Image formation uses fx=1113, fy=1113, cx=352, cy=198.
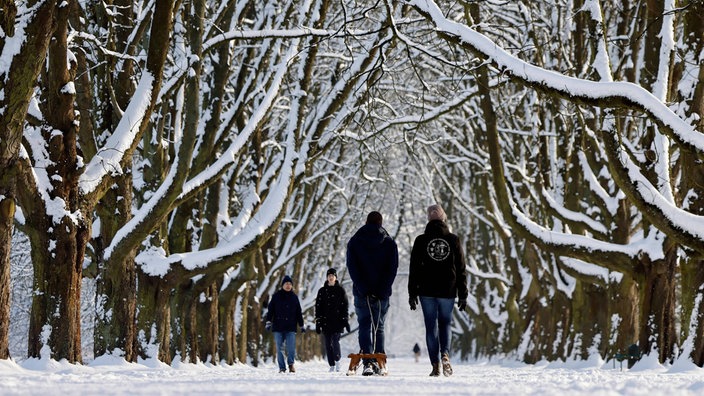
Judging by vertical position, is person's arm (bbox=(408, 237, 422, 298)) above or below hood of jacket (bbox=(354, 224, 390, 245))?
below

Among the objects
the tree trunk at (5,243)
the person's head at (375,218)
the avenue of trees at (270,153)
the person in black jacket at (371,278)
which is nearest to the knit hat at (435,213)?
the person in black jacket at (371,278)

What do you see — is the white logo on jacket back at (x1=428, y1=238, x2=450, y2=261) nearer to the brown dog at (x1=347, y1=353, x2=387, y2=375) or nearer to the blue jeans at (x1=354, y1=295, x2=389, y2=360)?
the blue jeans at (x1=354, y1=295, x2=389, y2=360)

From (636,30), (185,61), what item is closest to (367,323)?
(185,61)

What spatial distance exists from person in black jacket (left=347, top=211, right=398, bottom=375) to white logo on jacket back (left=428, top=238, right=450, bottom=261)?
28.2 inches

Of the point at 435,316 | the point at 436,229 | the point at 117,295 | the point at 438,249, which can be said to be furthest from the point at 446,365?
the point at 117,295

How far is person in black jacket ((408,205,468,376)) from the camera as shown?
1102cm

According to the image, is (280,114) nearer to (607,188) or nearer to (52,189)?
(607,188)

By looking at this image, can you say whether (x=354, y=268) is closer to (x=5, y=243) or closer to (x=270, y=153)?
(x=5, y=243)

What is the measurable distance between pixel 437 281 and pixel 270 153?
17.0 m

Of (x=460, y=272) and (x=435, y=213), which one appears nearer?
(x=460, y=272)

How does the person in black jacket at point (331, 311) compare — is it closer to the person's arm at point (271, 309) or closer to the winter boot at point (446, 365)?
the person's arm at point (271, 309)

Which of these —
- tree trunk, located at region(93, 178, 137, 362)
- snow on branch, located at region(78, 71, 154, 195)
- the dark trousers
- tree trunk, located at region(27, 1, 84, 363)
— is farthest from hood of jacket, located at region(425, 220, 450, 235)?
the dark trousers

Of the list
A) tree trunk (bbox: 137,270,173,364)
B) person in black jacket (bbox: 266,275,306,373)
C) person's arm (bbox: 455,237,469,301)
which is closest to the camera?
person's arm (bbox: 455,237,469,301)

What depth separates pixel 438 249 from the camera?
11148 mm
